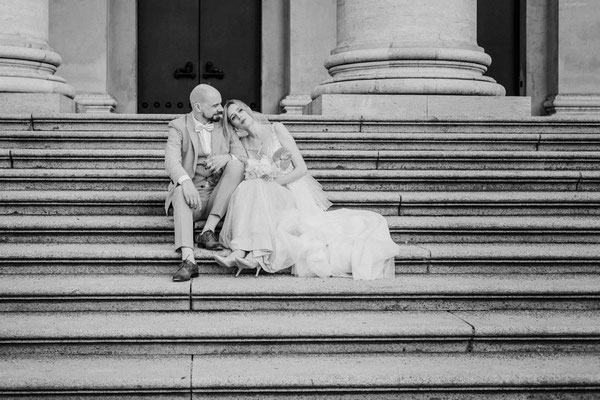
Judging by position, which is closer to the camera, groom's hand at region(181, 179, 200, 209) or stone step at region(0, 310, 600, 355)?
stone step at region(0, 310, 600, 355)

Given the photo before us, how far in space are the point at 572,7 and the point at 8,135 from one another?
816 centimetres

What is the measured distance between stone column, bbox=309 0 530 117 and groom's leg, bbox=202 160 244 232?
287 centimetres

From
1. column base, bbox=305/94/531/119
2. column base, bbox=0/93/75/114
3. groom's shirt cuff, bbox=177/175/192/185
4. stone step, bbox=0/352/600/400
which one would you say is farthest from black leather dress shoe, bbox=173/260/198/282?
column base, bbox=0/93/75/114

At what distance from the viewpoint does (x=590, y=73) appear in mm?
11445

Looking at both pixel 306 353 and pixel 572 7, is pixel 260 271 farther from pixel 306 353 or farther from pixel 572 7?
pixel 572 7

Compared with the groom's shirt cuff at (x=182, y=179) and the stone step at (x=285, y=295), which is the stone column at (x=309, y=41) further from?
the stone step at (x=285, y=295)

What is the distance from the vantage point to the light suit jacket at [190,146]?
6.22 metres

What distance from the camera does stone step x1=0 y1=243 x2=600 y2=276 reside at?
5746mm

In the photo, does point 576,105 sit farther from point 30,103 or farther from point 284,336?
point 284,336

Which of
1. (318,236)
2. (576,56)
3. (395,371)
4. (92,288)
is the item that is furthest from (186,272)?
(576,56)

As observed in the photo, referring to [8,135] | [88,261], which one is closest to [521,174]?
[88,261]

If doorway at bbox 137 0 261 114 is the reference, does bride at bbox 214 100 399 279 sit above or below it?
below

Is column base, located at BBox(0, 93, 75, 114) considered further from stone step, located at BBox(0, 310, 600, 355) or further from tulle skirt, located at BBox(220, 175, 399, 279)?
stone step, located at BBox(0, 310, 600, 355)

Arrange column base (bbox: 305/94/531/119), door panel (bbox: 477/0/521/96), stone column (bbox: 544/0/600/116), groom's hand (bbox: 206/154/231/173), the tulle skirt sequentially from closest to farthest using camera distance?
the tulle skirt < groom's hand (bbox: 206/154/231/173) < column base (bbox: 305/94/531/119) < stone column (bbox: 544/0/600/116) < door panel (bbox: 477/0/521/96)
